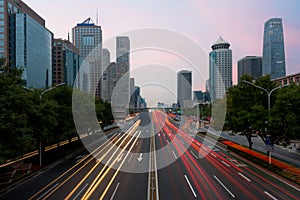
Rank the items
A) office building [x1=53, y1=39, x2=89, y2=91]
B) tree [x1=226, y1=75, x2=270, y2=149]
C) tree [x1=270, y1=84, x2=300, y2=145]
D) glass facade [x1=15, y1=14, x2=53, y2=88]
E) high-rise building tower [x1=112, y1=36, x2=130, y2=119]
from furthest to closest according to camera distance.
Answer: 1. office building [x1=53, y1=39, x2=89, y2=91]
2. glass facade [x1=15, y1=14, x2=53, y2=88]
3. high-rise building tower [x1=112, y1=36, x2=130, y2=119]
4. tree [x1=226, y1=75, x2=270, y2=149]
5. tree [x1=270, y1=84, x2=300, y2=145]

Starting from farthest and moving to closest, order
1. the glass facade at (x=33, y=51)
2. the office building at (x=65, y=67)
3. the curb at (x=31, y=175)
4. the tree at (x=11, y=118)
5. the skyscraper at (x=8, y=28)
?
the office building at (x=65, y=67) → the glass facade at (x=33, y=51) → the skyscraper at (x=8, y=28) → the curb at (x=31, y=175) → the tree at (x=11, y=118)

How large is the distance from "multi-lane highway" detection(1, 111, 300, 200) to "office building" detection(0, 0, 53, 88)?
216 ft

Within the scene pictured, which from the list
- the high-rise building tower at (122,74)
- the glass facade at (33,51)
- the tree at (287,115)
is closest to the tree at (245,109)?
the tree at (287,115)

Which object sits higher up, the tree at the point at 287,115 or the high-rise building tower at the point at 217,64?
the high-rise building tower at the point at 217,64

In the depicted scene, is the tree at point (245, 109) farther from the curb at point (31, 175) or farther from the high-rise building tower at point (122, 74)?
the curb at point (31, 175)

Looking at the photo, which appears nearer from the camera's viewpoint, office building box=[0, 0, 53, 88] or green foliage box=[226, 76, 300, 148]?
green foliage box=[226, 76, 300, 148]

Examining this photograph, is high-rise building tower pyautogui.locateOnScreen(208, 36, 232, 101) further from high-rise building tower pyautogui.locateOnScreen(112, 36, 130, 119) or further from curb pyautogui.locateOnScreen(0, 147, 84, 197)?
curb pyautogui.locateOnScreen(0, 147, 84, 197)

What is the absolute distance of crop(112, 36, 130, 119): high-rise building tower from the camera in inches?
1400

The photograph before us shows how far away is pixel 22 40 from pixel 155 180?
87.9 meters

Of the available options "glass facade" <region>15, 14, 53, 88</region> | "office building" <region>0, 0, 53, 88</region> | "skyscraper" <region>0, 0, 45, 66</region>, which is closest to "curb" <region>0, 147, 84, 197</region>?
"office building" <region>0, 0, 53, 88</region>

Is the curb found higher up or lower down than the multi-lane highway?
lower down

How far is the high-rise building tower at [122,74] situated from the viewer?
35.6 m

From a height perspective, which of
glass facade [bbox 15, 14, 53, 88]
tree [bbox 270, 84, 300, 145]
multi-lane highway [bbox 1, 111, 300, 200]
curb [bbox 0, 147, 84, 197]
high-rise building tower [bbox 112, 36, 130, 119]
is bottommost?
curb [bbox 0, 147, 84, 197]

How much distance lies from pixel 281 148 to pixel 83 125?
99.4 ft
